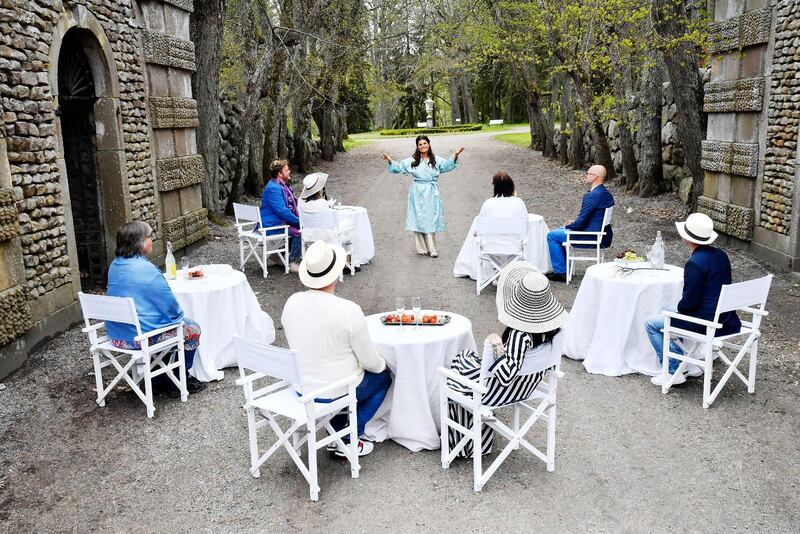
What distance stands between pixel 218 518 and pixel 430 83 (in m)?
44.1

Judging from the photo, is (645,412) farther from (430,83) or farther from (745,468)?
(430,83)

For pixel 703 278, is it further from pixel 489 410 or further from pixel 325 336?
pixel 325 336

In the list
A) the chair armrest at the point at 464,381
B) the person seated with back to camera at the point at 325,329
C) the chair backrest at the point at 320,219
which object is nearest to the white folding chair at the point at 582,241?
the chair backrest at the point at 320,219

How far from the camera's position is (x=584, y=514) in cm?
415

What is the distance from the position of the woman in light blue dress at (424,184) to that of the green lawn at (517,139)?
18750mm

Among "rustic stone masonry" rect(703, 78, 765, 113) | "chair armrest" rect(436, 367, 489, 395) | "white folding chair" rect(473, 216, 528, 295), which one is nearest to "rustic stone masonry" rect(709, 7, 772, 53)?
"rustic stone masonry" rect(703, 78, 765, 113)

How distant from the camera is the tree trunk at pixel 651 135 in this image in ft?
52.0

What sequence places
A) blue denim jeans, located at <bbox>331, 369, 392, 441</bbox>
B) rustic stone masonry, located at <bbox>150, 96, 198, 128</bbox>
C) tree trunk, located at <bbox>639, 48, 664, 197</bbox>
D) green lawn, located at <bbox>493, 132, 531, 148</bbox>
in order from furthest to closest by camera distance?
1. green lawn, located at <bbox>493, 132, 531, 148</bbox>
2. tree trunk, located at <bbox>639, 48, 664, 197</bbox>
3. rustic stone masonry, located at <bbox>150, 96, 198, 128</bbox>
4. blue denim jeans, located at <bbox>331, 369, 392, 441</bbox>

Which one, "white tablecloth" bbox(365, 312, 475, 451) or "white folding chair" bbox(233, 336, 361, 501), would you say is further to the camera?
"white tablecloth" bbox(365, 312, 475, 451)

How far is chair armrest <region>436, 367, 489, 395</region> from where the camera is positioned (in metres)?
4.32

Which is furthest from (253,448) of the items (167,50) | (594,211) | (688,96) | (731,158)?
(688,96)

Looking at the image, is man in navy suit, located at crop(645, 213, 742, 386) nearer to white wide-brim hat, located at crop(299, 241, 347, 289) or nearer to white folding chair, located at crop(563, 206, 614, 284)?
white wide-brim hat, located at crop(299, 241, 347, 289)

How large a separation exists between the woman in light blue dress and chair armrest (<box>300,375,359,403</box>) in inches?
239

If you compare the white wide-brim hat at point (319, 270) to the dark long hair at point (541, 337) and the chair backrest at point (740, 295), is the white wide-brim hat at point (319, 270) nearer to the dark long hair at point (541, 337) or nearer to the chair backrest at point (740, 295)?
the dark long hair at point (541, 337)
